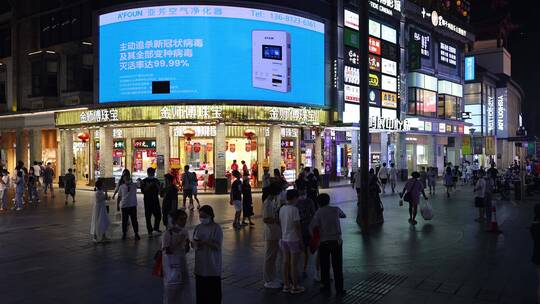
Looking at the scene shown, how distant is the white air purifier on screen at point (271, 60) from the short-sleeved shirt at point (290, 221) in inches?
798

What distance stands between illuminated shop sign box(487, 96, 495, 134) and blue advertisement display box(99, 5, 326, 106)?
42.5 metres

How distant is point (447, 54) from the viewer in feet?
158

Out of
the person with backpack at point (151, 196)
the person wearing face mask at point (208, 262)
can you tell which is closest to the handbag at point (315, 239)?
the person wearing face mask at point (208, 262)

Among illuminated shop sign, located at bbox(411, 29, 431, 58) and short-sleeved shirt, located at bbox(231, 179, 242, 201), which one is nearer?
short-sleeved shirt, located at bbox(231, 179, 242, 201)

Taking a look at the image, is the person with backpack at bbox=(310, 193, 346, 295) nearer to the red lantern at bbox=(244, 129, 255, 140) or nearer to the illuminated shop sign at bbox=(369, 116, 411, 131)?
the red lantern at bbox=(244, 129, 255, 140)

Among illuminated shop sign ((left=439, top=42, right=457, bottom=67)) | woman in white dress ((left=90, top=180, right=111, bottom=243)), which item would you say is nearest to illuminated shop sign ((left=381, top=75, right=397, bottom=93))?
illuminated shop sign ((left=439, top=42, right=457, bottom=67))

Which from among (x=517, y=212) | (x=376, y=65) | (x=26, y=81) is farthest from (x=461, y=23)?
(x=26, y=81)

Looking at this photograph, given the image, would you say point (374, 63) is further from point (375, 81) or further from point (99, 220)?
point (99, 220)

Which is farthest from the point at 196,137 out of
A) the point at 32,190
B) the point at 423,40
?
the point at 423,40

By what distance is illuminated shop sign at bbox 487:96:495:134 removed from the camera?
6312cm

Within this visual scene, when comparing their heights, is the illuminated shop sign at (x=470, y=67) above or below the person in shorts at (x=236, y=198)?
above

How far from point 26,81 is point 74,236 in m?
26.2

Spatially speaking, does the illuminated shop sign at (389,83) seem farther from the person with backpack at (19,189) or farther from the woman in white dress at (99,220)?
the woman in white dress at (99,220)

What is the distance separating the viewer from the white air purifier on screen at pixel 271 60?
28109 mm
